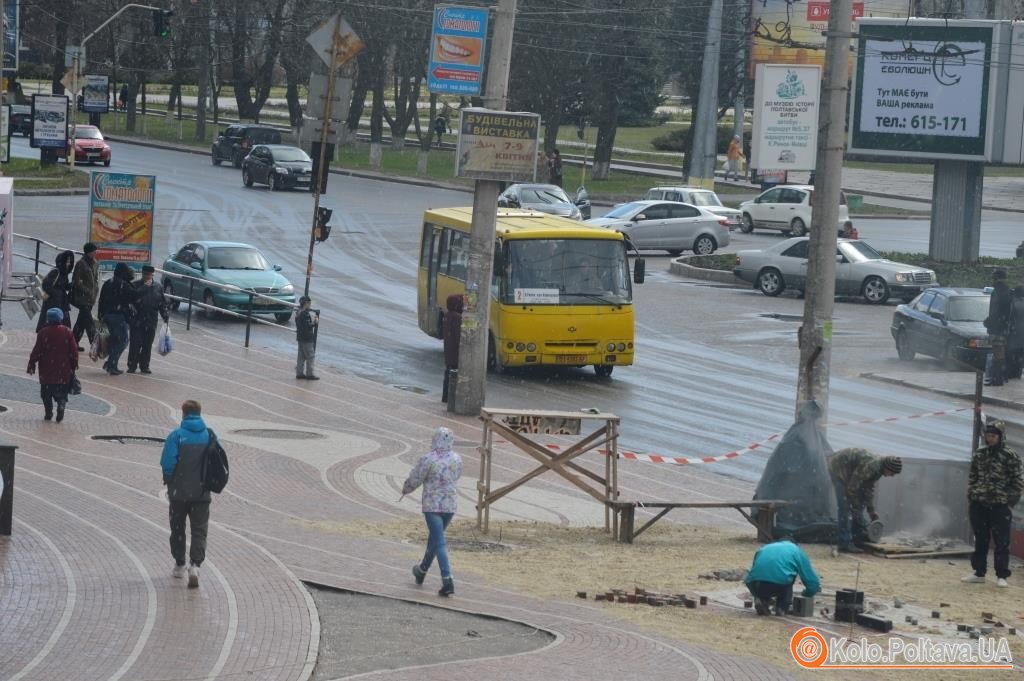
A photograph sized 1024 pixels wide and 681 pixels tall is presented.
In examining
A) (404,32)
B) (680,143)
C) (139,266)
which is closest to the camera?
(139,266)

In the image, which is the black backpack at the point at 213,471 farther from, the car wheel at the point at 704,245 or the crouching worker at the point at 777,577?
the car wheel at the point at 704,245

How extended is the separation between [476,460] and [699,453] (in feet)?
10.0

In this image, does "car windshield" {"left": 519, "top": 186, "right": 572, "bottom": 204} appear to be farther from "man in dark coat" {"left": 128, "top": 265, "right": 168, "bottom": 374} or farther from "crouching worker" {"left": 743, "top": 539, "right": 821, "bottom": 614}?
"crouching worker" {"left": 743, "top": 539, "right": 821, "bottom": 614}

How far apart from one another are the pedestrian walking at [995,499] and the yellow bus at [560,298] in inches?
454

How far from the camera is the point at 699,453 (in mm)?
20297

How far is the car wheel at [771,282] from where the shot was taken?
1491 inches

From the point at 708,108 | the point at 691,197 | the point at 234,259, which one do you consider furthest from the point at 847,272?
the point at 708,108

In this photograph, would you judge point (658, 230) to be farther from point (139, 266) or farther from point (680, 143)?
point (680, 143)

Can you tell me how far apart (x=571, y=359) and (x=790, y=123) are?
6163mm

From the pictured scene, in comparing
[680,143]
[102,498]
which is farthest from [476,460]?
[680,143]

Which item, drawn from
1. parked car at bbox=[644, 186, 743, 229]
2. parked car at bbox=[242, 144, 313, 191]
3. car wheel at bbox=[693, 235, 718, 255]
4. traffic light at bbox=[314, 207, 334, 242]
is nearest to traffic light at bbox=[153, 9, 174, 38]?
parked car at bbox=[242, 144, 313, 191]

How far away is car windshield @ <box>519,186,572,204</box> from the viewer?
47688mm

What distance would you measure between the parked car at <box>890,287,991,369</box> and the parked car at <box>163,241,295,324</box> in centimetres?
1159

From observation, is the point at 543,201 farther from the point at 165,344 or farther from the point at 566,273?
the point at 165,344
